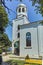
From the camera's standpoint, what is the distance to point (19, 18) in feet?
119

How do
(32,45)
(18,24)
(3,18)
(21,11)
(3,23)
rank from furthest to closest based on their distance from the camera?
(21,11) → (18,24) → (32,45) → (3,23) → (3,18)

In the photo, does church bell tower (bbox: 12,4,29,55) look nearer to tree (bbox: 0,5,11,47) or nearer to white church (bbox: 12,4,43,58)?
white church (bbox: 12,4,43,58)

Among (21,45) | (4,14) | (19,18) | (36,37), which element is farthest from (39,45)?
(4,14)

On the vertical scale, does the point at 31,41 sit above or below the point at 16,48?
above

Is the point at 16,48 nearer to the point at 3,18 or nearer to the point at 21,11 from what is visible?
the point at 21,11

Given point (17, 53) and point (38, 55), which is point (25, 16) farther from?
point (38, 55)

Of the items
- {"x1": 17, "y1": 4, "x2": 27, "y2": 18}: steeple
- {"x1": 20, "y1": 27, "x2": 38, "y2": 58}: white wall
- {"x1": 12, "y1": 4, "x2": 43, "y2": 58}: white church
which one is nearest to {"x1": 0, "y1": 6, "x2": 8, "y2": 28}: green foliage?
{"x1": 12, "y1": 4, "x2": 43, "y2": 58}: white church

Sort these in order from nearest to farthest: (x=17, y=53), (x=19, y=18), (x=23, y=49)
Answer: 1. (x=23, y=49)
2. (x=17, y=53)
3. (x=19, y=18)

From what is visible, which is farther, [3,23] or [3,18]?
[3,23]

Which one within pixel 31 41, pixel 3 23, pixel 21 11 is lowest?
pixel 31 41

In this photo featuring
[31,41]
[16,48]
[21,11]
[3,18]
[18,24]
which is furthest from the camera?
[21,11]

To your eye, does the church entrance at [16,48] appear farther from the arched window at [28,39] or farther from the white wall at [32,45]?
the arched window at [28,39]

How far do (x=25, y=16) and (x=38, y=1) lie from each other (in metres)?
28.5

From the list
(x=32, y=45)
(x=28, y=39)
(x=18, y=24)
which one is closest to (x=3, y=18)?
(x=32, y=45)
